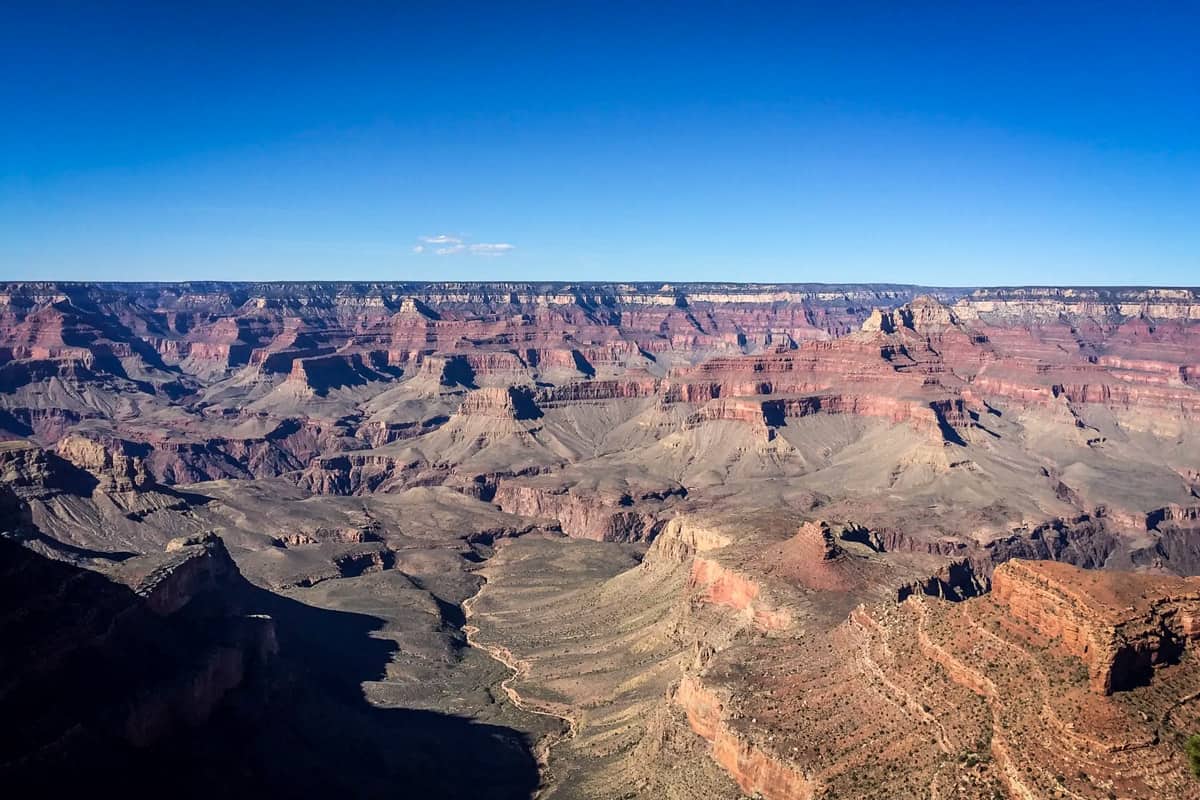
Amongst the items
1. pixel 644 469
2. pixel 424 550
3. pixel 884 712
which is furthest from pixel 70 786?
pixel 644 469

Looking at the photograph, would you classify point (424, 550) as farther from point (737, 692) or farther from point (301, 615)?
point (737, 692)

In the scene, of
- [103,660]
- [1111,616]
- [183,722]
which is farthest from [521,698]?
[1111,616]

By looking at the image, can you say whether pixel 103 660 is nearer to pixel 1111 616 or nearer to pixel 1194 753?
pixel 1111 616

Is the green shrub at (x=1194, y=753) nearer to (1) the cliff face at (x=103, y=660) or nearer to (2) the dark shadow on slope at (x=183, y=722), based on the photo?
(2) the dark shadow on slope at (x=183, y=722)

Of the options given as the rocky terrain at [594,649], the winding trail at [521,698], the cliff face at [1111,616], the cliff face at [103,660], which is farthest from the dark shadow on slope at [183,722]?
the cliff face at [1111,616]

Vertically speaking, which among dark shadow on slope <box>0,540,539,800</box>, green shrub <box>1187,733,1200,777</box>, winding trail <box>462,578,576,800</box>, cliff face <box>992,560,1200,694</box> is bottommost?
winding trail <box>462,578,576,800</box>

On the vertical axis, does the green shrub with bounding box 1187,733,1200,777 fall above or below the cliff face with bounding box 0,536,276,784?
above

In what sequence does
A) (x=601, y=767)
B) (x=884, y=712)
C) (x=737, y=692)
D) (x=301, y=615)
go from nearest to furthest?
(x=884, y=712) → (x=737, y=692) → (x=601, y=767) → (x=301, y=615)

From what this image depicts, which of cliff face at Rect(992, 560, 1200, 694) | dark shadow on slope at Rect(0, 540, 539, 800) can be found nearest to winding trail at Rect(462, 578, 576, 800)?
dark shadow on slope at Rect(0, 540, 539, 800)

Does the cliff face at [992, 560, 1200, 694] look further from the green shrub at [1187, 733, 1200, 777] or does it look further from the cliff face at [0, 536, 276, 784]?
the cliff face at [0, 536, 276, 784]
